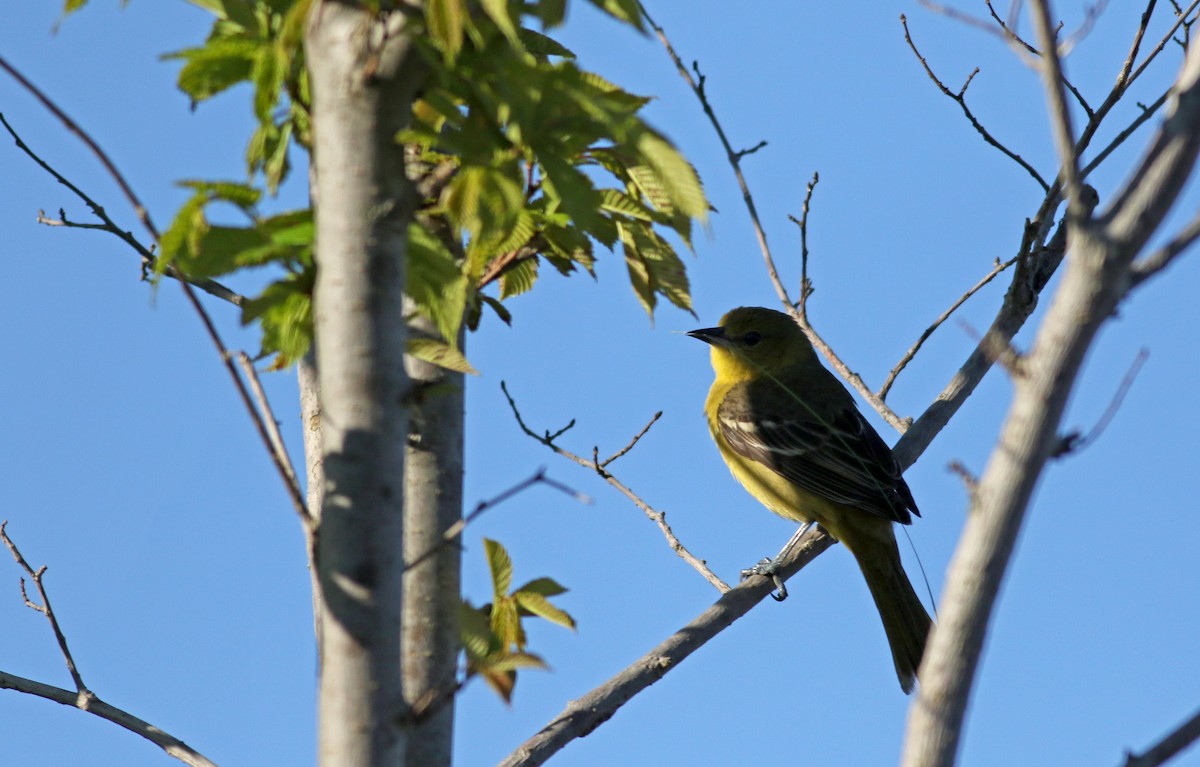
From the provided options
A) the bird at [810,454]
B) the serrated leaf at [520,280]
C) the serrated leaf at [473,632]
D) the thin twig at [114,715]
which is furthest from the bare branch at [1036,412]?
the bird at [810,454]

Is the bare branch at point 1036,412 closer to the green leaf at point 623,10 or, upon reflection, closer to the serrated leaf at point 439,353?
the green leaf at point 623,10

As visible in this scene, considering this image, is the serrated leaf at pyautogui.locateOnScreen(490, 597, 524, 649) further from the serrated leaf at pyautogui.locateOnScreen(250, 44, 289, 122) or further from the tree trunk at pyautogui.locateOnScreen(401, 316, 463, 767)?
the serrated leaf at pyautogui.locateOnScreen(250, 44, 289, 122)

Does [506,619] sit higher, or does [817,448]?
[817,448]

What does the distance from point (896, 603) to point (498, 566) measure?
4366mm

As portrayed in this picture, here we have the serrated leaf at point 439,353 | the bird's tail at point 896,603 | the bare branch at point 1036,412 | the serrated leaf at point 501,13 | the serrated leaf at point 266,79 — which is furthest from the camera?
the bird's tail at point 896,603

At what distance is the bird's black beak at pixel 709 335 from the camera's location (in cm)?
873

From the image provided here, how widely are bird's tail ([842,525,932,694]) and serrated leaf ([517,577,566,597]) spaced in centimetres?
416

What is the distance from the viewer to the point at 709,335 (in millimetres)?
8797

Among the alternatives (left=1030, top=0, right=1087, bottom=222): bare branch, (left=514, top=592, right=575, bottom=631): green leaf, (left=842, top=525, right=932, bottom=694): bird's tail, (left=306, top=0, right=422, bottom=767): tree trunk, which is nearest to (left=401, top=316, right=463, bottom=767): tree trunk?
(left=514, top=592, right=575, bottom=631): green leaf

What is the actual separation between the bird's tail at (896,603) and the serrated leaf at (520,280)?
3983 mm

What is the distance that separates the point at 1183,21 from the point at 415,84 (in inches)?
181

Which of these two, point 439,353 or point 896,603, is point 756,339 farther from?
point 439,353

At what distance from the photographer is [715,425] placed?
8.59 meters

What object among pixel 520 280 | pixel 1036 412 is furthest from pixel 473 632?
pixel 520 280
